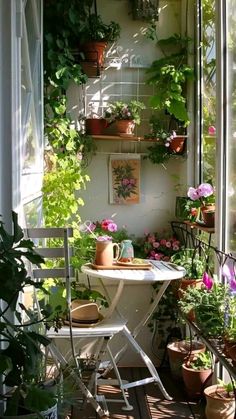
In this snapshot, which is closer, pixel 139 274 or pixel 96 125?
pixel 139 274

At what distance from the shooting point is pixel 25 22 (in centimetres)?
301

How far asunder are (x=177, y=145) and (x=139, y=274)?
1.37 metres

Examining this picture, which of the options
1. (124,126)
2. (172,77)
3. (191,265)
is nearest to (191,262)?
(191,265)

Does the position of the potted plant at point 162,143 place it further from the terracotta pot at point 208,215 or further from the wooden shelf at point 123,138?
the terracotta pot at point 208,215

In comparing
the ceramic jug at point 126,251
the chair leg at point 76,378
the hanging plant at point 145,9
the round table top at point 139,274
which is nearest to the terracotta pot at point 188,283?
the round table top at point 139,274

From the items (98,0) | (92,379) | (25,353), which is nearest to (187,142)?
(98,0)

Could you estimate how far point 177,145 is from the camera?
4121mm

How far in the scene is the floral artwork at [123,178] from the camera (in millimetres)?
4246

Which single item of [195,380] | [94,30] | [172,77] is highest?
[94,30]

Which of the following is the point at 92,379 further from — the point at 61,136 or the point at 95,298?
the point at 61,136

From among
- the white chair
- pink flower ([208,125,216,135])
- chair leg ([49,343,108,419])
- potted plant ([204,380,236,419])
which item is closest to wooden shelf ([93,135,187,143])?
pink flower ([208,125,216,135])

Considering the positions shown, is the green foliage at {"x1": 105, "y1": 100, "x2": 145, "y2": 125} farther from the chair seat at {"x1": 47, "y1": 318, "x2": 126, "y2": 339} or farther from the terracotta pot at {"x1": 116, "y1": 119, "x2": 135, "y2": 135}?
the chair seat at {"x1": 47, "y1": 318, "x2": 126, "y2": 339}

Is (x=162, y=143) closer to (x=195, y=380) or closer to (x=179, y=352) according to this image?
(x=179, y=352)

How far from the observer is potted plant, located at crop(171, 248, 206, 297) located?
3470 mm
